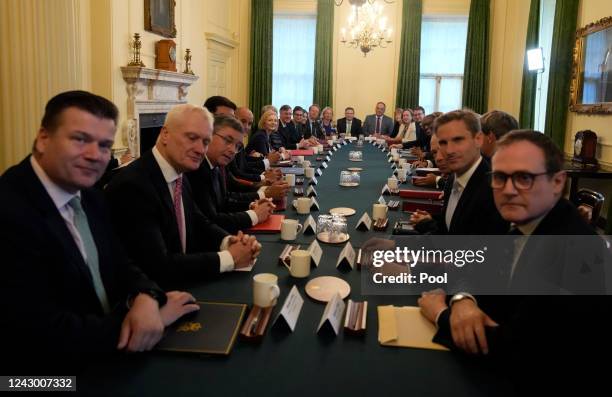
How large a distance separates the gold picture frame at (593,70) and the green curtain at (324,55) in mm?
5112

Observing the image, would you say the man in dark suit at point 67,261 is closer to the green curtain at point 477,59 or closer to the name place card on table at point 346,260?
the name place card on table at point 346,260

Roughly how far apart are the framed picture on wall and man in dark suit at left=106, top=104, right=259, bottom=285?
518cm

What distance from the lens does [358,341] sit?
1.38 meters

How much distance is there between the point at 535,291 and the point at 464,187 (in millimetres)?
1180

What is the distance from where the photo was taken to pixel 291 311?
1.47 meters

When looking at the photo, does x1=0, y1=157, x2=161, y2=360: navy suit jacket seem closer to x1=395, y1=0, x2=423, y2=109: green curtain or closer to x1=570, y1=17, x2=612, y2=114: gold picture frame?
x1=570, y1=17, x2=612, y2=114: gold picture frame

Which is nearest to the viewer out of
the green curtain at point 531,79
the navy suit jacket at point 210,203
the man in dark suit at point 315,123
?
the navy suit jacket at point 210,203

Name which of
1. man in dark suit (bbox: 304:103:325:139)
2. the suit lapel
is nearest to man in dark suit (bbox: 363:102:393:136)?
man in dark suit (bbox: 304:103:325:139)

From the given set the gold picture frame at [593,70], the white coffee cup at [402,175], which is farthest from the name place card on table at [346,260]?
the gold picture frame at [593,70]

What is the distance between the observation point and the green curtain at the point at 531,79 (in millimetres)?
8531

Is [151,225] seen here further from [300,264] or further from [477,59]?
[477,59]

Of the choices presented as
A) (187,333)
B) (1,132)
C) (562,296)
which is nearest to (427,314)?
(562,296)

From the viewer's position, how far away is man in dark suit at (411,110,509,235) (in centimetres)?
211

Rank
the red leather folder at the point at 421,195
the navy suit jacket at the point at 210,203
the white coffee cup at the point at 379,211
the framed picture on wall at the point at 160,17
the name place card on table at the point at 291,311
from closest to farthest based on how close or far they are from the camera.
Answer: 1. the name place card on table at the point at 291,311
2. the navy suit jacket at the point at 210,203
3. the white coffee cup at the point at 379,211
4. the red leather folder at the point at 421,195
5. the framed picture on wall at the point at 160,17
